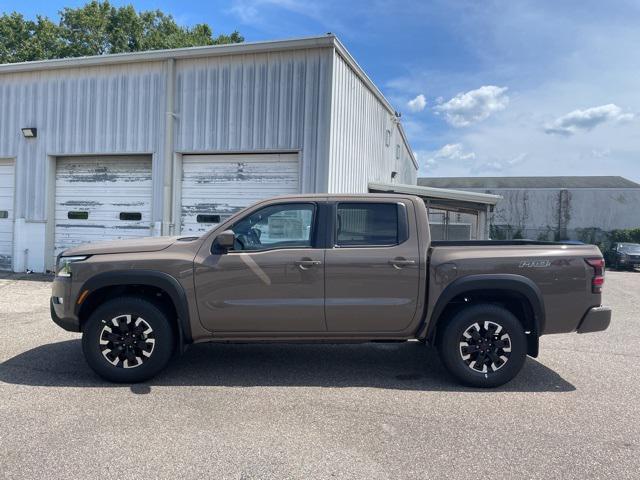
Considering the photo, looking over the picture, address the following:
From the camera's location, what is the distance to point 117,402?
4.49 m

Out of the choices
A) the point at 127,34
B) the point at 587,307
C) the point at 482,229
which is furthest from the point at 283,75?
the point at 127,34

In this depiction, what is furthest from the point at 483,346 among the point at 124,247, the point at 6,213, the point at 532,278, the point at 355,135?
the point at 6,213

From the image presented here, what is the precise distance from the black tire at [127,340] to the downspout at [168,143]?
739 centimetres

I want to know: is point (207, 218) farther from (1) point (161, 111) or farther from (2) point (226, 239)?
(2) point (226, 239)

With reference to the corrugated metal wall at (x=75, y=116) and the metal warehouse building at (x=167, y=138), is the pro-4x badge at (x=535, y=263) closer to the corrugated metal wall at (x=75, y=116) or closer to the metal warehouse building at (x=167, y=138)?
the metal warehouse building at (x=167, y=138)

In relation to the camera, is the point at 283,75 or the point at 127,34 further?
the point at 127,34

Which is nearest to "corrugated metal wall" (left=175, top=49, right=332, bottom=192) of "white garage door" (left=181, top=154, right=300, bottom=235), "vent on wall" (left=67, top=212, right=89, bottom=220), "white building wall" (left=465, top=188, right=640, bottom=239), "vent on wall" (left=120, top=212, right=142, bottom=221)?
"white garage door" (left=181, top=154, right=300, bottom=235)

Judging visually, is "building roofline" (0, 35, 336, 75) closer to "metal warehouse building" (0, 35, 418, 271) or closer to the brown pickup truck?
"metal warehouse building" (0, 35, 418, 271)

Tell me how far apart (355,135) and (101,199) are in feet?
21.8

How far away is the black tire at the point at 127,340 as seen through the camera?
4906 millimetres

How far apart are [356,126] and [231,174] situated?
3561mm

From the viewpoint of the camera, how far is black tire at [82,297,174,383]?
16.1 ft

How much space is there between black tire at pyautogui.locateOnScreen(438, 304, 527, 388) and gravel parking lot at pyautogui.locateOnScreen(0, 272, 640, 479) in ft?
0.54

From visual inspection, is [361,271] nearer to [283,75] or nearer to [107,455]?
[107,455]
